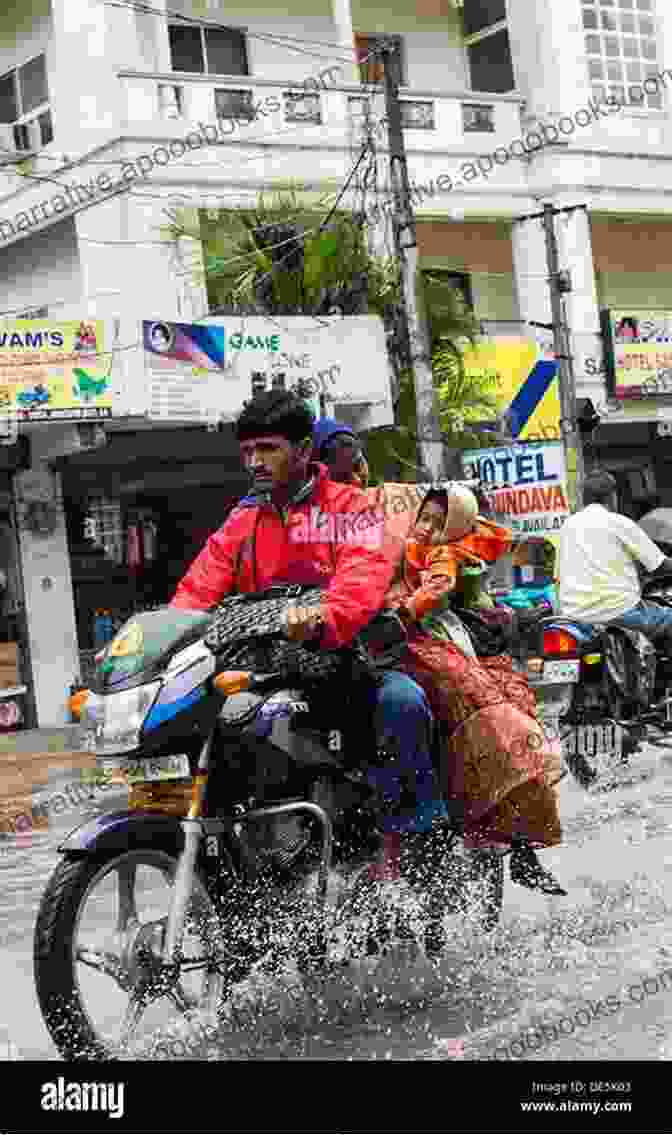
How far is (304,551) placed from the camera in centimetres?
550

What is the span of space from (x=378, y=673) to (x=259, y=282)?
15.9m

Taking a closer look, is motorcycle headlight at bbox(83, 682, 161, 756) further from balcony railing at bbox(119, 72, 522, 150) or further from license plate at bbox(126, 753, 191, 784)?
balcony railing at bbox(119, 72, 522, 150)

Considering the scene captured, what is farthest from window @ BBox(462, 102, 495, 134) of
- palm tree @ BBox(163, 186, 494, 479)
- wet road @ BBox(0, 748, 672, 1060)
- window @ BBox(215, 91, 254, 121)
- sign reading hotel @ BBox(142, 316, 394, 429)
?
wet road @ BBox(0, 748, 672, 1060)

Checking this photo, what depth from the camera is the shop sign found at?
1845 cm

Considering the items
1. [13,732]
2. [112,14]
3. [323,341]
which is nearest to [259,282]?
[323,341]

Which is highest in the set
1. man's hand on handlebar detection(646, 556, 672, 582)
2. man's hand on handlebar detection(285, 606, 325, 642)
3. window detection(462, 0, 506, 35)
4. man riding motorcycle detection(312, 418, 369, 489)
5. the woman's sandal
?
window detection(462, 0, 506, 35)

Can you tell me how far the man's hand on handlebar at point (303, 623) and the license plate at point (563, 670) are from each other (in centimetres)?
483

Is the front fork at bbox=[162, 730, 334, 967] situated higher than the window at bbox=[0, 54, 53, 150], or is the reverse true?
the window at bbox=[0, 54, 53, 150]

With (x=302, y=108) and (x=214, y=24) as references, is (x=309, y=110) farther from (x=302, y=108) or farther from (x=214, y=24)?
(x=214, y=24)

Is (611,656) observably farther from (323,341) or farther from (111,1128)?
(323,341)

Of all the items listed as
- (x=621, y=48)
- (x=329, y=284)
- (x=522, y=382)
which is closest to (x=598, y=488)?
(x=329, y=284)

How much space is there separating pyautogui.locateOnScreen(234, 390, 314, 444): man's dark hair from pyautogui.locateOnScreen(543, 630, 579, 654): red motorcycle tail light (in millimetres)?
4482

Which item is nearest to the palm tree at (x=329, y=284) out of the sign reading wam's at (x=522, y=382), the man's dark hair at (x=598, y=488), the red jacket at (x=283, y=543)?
the sign reading wam's at (x=522, y=382)

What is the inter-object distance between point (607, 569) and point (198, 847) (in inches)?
205
